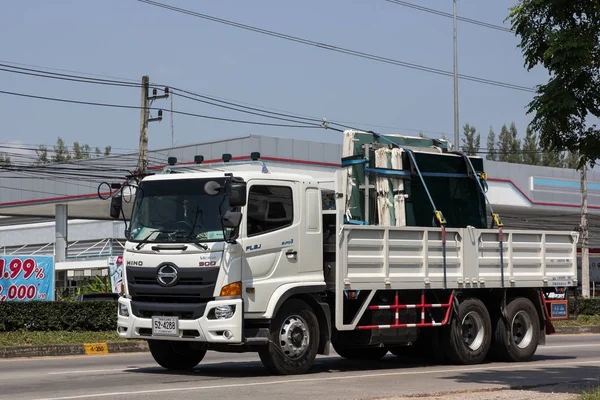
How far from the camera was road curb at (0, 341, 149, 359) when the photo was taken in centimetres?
1902

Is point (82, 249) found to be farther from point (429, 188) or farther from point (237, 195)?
point (237, 195)

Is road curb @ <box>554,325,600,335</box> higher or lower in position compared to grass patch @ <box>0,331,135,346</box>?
lower

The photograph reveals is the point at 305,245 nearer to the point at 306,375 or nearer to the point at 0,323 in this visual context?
the point at 306,375

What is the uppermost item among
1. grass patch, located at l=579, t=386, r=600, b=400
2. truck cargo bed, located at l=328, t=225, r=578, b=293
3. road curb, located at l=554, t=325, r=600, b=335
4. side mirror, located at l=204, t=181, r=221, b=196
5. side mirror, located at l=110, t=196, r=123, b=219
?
side mirror, located at l=204, t=181, r=221, b=196

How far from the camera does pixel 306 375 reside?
45.6 ft

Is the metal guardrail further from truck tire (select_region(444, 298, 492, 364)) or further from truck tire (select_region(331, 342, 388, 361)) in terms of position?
truck tire (select_region(444, 298, 492, 364))

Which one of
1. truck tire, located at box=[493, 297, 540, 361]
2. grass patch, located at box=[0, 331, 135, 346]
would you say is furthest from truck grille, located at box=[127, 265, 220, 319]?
grass patch, located at box=[0, 331, 135, 346]

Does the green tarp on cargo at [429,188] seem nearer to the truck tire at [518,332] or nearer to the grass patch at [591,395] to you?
the truck tire at [518,332]

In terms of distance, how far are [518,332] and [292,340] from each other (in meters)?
5.11

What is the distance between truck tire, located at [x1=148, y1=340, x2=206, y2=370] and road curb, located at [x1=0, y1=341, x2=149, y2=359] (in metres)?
5.25

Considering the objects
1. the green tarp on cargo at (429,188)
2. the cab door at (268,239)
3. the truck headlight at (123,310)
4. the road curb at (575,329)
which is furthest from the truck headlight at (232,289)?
the road curb at (575,329)

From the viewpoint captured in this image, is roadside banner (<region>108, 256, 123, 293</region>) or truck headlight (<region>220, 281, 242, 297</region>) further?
roadside banner (<region>108, 256, 123, 293</region>)

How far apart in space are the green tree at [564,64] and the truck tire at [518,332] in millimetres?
5631

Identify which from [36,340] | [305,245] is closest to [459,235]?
[305,245]
